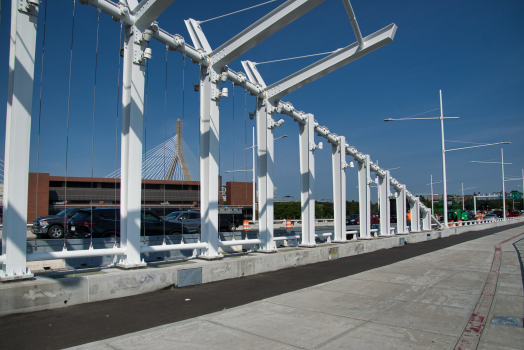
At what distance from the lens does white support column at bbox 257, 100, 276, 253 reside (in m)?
11.3

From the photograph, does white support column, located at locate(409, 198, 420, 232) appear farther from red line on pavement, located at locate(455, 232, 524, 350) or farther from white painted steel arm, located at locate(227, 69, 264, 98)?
white painted steel arm, located at locate(227, 69, 264, 98)

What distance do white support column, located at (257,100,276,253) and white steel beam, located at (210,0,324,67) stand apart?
246 cm

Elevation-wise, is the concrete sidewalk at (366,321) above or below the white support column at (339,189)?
below

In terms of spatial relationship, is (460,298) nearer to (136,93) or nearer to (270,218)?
(270,218)

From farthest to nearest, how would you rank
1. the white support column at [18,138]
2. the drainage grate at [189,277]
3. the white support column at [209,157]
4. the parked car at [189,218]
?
the parked car at [189,218], the white support column at [209,157], the drainage grate at [189,277], the white support column at [18,138]

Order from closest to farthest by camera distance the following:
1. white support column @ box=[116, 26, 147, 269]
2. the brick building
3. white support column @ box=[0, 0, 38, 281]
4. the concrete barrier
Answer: the concrete barrier, white support column @ box=[0, 0, 38, 281], white support column @ box=[116, 26, 147, 269], the brick building

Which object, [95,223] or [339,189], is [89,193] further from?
[339,189]

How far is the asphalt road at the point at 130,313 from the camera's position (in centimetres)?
476

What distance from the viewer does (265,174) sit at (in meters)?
11.4

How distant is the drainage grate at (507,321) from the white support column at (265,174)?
6.34 m

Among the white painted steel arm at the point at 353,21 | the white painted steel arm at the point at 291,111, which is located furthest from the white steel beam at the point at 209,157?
the white painted steel arm at the point at 353,21

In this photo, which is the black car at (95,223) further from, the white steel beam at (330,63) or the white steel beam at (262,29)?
the white steel beam at (262,29)

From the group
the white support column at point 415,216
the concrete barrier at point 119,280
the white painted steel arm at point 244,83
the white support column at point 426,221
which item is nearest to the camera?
the concrete barrier at point 119,280

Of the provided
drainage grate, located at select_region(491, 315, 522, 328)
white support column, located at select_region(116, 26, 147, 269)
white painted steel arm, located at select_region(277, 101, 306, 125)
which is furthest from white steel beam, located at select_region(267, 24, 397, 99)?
drainage grate, located at select_region(491, 315, 522, 328)
